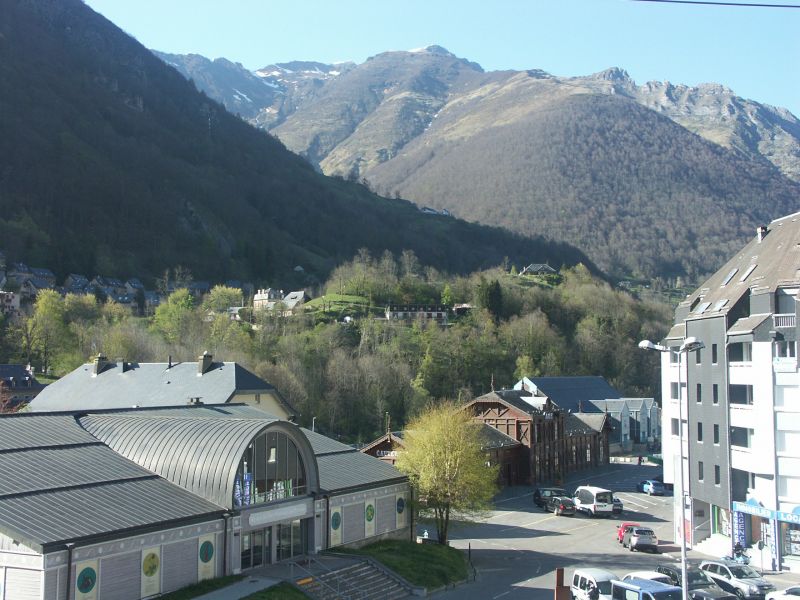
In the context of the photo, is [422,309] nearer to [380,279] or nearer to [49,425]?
[380,279]

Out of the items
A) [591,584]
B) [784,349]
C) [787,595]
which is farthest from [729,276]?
[591,584]

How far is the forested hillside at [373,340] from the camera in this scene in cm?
9531

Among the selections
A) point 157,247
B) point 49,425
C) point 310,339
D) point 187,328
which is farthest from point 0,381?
point 157,247

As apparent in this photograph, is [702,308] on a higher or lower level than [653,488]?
higher

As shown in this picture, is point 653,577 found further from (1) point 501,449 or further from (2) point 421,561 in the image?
(1) point 501,449

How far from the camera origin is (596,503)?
2259 inches

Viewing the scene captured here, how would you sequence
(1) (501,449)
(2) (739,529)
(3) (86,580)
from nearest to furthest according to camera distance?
(3) (86,580) → (2) (739,529) → (1) (501,449)

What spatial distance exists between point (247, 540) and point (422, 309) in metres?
101

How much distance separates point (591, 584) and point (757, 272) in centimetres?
2178

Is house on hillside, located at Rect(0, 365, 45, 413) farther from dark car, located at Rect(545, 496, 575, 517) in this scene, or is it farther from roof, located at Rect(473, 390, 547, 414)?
dark car, located at Rect(545, 496, 575, 517)

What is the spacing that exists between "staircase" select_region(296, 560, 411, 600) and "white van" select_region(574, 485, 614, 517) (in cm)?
2518

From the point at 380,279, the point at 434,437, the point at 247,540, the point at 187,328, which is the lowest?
the point at 247,540

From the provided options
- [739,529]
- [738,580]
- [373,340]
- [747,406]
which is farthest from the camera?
[373,340]

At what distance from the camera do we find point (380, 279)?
147 metres
